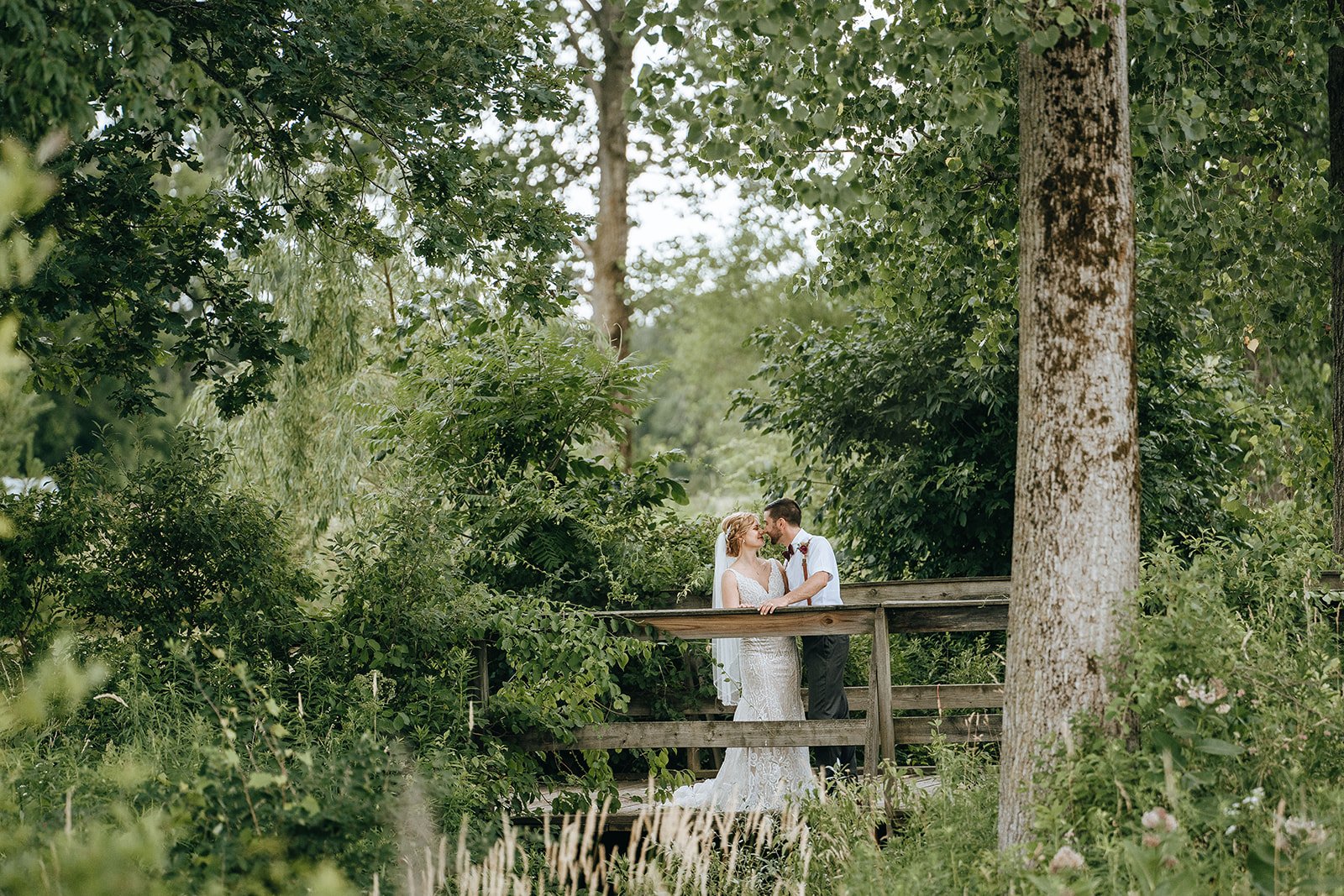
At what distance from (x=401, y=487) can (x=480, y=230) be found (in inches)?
68.5

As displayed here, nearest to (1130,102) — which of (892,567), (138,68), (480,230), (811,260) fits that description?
(480,230)

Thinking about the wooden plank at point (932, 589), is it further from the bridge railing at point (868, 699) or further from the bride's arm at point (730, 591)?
the bridge railing at point (868, 699)

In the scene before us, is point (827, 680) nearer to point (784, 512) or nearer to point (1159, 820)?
point (784, 512)

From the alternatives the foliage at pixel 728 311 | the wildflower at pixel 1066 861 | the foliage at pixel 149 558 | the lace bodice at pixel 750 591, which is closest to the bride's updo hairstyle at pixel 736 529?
the lace bodice at pixel 750 591

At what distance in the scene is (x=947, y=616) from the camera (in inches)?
250

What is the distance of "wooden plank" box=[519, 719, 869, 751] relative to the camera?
21.5ft

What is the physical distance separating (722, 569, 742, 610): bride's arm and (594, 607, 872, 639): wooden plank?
40.9 inches

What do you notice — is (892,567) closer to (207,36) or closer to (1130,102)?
(1130,102)

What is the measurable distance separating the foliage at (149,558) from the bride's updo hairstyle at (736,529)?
2.84m

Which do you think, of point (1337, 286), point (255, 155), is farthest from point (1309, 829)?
point (255, 155)

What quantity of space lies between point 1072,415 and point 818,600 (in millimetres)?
3389

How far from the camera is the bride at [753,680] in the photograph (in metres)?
7.81

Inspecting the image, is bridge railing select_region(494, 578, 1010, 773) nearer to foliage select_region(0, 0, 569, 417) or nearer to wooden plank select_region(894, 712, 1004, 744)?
wooden plank select_region(894, 712, 1004, 744)

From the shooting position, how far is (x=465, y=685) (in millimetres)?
6922
